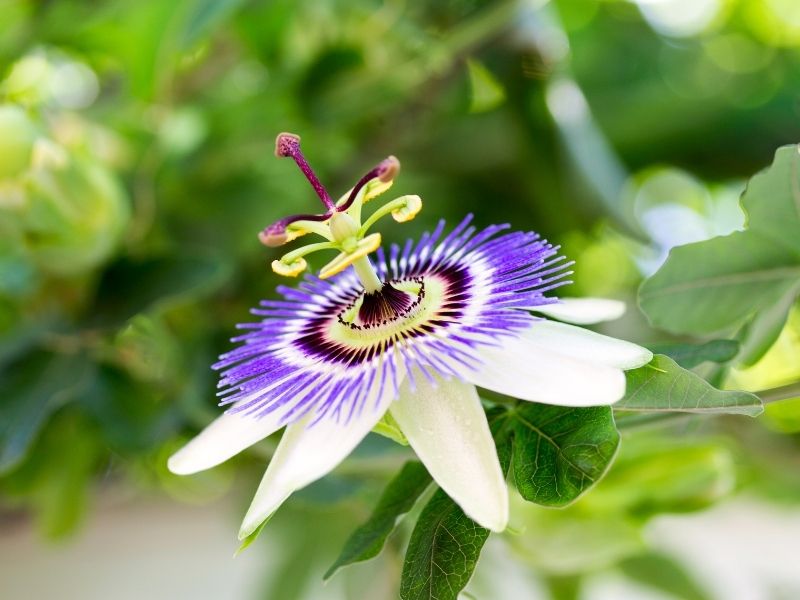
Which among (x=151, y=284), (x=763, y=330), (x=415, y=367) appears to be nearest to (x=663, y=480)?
(x=763, y=330)

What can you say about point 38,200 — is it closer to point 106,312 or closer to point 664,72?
point 106,312

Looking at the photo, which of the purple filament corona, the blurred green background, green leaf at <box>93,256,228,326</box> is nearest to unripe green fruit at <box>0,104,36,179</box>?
the blurred green background

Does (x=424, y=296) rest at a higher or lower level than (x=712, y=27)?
higher

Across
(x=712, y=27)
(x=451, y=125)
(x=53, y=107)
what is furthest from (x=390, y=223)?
(x=712, y=27)

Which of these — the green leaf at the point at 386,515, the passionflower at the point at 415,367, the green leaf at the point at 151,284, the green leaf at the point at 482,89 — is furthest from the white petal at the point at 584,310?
the green leaf at the point at 482,89

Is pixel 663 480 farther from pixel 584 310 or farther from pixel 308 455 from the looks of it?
pixel 308 455

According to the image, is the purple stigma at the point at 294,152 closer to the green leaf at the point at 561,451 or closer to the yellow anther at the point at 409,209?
the yellow anther at the point at 409,209
